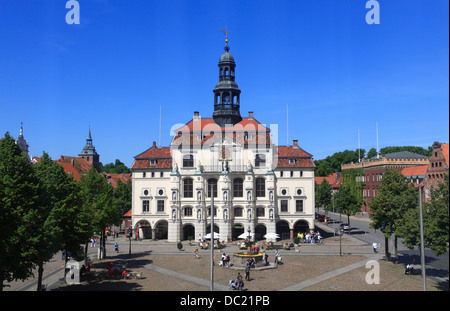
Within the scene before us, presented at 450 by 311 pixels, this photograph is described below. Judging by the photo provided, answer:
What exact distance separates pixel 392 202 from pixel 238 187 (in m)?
27.8

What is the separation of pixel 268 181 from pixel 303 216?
349 inches

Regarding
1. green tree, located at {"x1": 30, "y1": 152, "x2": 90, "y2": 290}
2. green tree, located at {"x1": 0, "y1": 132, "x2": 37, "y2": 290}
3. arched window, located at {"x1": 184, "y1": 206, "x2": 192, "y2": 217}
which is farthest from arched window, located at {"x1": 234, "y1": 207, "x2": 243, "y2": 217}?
green tree, located at {"x1": 0, "y1": 132, "x2": 37, "y2": 290}

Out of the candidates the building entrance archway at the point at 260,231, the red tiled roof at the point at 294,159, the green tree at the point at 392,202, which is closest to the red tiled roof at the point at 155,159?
the building entrance archway at the point at 260,231

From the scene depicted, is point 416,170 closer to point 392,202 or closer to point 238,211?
point 238,211

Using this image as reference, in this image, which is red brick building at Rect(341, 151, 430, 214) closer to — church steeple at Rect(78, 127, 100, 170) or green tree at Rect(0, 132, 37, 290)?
green tree at Rect(0, 132, 37, 290)

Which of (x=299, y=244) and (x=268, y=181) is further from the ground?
(x=268, y=181)

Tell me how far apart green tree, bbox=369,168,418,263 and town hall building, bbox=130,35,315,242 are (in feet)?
67.7

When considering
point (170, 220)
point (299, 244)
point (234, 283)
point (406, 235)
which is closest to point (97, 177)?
point (170, 220)

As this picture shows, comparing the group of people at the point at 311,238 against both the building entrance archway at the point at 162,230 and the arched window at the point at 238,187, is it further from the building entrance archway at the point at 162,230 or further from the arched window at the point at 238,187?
the building entrance archway at the point at 162,230

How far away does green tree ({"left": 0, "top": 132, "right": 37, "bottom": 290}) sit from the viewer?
2442cm

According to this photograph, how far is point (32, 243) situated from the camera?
2634cm

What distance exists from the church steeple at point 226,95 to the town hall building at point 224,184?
198 millimetres
